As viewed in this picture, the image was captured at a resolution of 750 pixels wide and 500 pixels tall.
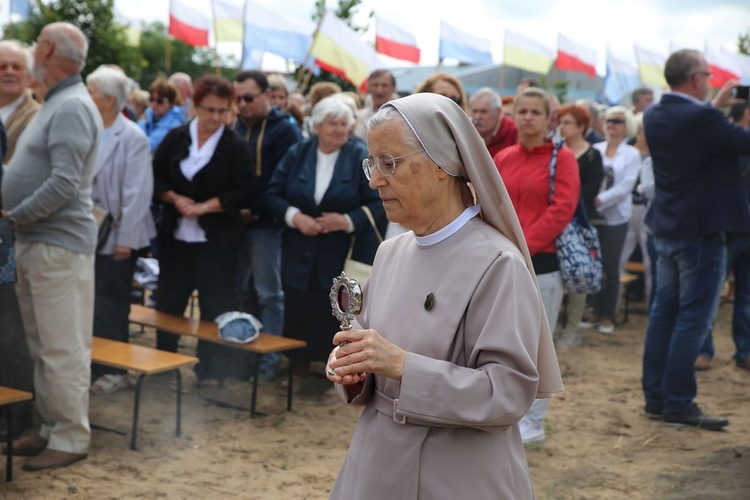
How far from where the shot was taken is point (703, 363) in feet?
26.8

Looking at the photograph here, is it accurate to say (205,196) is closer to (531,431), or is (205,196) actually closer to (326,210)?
(326,210)

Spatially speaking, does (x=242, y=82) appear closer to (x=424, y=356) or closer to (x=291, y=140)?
(x=291, y=140)

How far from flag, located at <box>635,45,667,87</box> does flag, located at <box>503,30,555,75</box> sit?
5.85 feet

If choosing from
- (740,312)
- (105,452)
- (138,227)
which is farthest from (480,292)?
(740,312)

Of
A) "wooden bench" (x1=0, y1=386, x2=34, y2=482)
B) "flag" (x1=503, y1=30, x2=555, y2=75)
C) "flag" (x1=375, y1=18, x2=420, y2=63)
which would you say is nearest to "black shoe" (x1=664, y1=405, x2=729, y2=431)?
"wooden bench" (x1=0, y1=386, x2=34, y2=482)

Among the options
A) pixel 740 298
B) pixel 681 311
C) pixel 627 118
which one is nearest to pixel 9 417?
pixel 681 311

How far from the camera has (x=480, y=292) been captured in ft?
7.55

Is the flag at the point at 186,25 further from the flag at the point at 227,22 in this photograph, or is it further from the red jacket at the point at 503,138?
the red jacket at the point at 503,138

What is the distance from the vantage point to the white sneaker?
586 cm

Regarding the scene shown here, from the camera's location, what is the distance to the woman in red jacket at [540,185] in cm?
539

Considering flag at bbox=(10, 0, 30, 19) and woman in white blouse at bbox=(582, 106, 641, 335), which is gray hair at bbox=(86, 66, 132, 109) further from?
flag at bbox=(10, 0, 30, 19)

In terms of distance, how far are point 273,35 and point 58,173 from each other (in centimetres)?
904

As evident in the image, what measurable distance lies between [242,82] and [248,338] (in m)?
2.28

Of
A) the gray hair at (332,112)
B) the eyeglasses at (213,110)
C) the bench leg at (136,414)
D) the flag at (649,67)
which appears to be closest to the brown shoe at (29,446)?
the bench leg at (136,414)
